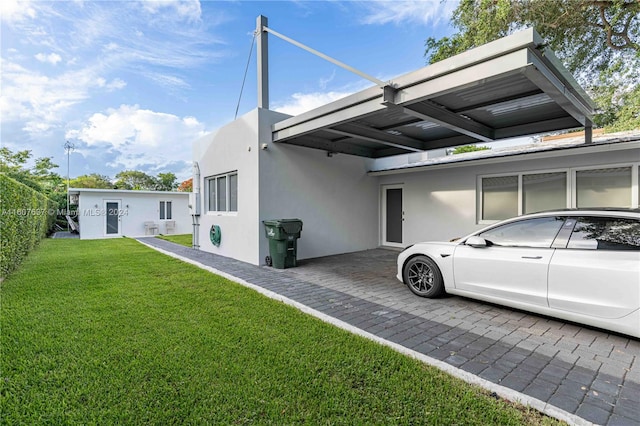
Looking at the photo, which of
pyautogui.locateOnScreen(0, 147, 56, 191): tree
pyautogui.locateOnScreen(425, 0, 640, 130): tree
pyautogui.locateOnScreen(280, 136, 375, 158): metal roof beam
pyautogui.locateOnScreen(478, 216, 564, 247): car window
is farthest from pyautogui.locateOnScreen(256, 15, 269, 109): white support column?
pyautogui.locateOnScreen(0, 147, 56, 191): tree

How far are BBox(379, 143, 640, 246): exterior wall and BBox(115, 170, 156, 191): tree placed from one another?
152ft

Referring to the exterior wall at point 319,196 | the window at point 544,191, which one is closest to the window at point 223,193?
the exterior wall at point 319,196

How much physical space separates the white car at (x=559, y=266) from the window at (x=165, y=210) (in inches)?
→ 733

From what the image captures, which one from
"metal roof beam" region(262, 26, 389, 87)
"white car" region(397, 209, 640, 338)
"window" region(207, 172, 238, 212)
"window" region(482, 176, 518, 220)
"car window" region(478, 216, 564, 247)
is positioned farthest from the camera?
"window" region(207, 172, 238, 212)

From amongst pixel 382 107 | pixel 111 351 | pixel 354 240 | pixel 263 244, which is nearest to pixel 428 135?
pixel 382 107

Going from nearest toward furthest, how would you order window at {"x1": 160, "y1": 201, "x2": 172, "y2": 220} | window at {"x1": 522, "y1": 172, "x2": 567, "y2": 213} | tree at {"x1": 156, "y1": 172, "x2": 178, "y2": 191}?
window at {"x1": 522, "y1": 172, "x2": 567, "y2": 213} < window at {"x1": 160, "y1": 201, "x2": 172, "y2": 220} < tree at {"x1": 156, "y1": 172, "x2": 178, "y2": 191}

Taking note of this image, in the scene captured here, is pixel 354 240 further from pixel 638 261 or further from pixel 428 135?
pixel 638 261

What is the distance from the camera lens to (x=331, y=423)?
6.73 ft

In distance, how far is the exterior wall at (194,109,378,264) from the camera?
746 centimetres

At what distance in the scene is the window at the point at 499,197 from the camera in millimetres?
7645

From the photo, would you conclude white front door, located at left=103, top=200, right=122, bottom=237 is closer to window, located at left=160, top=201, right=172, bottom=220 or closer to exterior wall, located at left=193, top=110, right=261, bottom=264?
window, located at left=160, top=201, right=172, bottom=220

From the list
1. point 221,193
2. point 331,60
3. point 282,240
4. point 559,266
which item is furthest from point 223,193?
point 559,266

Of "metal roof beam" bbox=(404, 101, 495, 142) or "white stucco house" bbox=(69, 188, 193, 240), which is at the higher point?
"metal roof beam" bbox=(404, 101, 495, 142)

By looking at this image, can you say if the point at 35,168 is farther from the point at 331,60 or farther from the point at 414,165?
the point at 414,165
